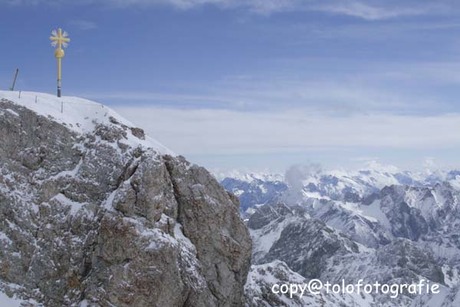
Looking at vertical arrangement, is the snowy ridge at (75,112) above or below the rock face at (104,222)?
above

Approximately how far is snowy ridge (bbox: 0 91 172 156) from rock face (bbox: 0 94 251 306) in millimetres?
580

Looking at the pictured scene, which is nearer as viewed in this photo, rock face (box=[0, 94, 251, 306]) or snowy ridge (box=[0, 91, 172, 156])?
rock face (box=[0, 94, 251, 306])

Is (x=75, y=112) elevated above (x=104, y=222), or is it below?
above

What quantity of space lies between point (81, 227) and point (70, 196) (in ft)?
15.3

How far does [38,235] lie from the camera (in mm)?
69625

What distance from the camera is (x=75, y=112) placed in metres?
81.2

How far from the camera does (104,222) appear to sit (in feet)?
228

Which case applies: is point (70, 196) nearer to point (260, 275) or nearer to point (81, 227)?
point (81, 227)

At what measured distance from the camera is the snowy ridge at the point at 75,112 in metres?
77.4

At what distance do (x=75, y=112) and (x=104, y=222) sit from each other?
19.8m

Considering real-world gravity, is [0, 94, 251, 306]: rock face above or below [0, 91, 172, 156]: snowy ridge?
below

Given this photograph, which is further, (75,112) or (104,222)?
(75,112)

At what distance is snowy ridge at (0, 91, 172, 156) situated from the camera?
7738 centimetres

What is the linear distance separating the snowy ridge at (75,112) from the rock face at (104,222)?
0.58m
